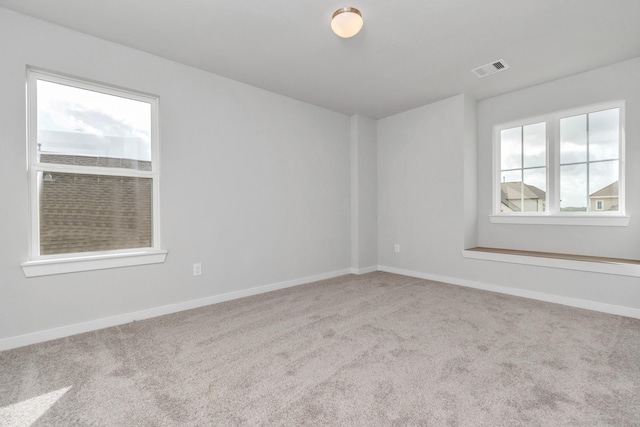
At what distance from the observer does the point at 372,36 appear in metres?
2.53

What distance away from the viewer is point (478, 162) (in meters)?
4.07

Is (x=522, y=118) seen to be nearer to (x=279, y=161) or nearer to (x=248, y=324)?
(x=279, y=161)

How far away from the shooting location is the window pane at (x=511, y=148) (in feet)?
12.4

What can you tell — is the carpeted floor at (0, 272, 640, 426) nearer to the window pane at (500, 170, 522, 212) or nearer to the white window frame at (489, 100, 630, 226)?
the white window frame at (489, 100, 630, 226)

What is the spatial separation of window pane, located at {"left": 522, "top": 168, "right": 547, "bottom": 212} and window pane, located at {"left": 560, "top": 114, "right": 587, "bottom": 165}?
26cm

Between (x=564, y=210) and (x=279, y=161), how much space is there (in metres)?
3.40

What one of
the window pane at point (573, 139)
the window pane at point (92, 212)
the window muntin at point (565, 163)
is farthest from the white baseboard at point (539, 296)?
the window pane at point (92, 212)

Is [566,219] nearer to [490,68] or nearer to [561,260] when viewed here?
[561,260]

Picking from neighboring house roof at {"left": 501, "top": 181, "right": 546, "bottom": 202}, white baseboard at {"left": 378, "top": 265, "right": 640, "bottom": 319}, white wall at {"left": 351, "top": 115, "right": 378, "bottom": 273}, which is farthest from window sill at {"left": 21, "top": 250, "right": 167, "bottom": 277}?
neighboring house roof at {"left": 501, "top": 181, "right": 546, "bottom": 202}

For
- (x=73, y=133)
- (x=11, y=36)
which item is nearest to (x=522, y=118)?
(x=73, y=133)

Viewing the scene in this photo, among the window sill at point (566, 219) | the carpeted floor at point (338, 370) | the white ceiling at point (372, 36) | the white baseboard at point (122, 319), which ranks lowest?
the carpeted floor at point (338, 370)

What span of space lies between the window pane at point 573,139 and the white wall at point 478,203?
191 mm

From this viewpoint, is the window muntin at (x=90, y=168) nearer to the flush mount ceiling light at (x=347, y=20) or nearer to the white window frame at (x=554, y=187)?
the flush mount ceiling light at (x=347, y=20)

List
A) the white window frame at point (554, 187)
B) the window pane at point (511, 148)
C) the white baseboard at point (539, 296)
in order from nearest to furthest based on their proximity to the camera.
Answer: the white baseboard at point (539, 296)
the white window frame at point (554, 187)
the window pane at point (511, 148)
